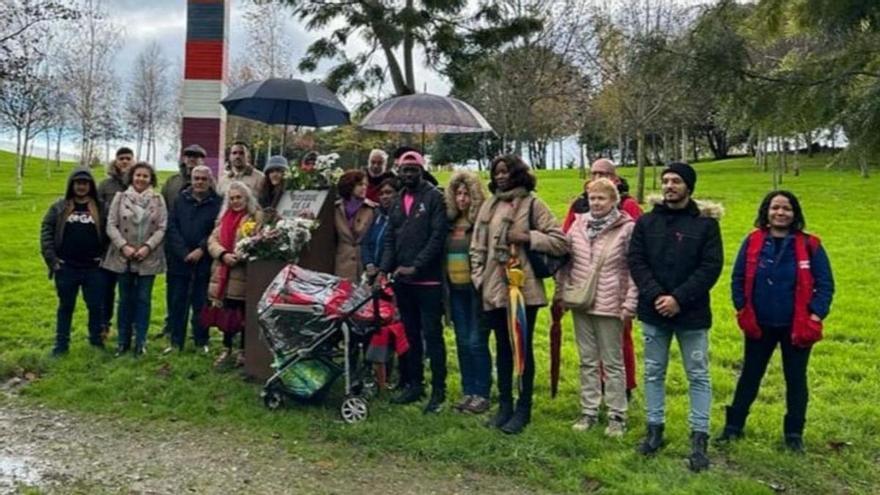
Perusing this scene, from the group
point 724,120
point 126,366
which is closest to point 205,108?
point 126,366

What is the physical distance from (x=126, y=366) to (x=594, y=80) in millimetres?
22339

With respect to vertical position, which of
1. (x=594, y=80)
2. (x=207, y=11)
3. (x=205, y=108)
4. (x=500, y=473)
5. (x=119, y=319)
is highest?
(x=594, y=80)

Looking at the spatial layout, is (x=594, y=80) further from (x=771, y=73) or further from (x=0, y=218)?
(x=771, y=73)

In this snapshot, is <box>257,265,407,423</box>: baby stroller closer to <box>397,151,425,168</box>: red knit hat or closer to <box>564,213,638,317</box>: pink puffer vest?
<box>397,151,425,168</box>: red knit hat

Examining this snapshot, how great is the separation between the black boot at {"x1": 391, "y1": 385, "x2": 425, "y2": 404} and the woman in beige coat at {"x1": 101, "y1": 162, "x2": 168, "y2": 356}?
262cm

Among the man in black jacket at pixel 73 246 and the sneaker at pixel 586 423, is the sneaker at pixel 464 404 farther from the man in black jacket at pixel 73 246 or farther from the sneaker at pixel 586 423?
the man in black jacket at pixel 73 246

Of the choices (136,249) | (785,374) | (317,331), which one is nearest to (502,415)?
(317,331)

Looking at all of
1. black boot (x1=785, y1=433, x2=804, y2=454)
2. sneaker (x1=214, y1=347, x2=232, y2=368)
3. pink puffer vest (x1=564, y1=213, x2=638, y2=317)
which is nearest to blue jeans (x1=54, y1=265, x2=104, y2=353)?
sneaker (x1=214, y1=347, x2=232, y2=368)

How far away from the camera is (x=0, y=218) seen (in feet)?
62.5

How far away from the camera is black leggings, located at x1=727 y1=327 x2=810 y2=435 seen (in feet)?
16.1

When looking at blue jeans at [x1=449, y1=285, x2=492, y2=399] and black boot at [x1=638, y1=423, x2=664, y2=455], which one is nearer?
black boot at [x1=638, y1=423, x2=664, y2=455]

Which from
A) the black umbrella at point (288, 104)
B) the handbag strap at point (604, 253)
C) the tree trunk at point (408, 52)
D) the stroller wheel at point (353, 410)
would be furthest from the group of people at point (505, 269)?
the tree trunk at point (408, 52)

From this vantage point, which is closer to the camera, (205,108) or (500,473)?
(500,473)

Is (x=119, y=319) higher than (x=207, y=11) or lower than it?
lower
